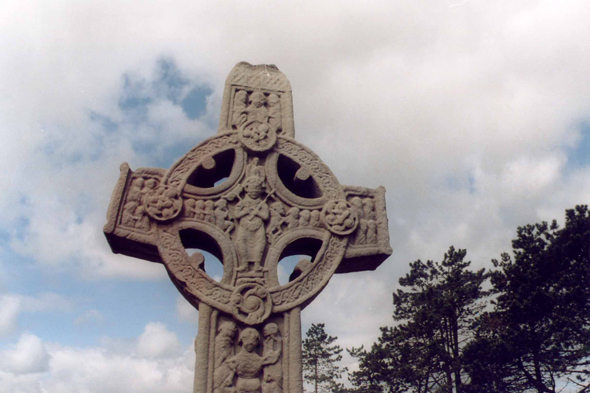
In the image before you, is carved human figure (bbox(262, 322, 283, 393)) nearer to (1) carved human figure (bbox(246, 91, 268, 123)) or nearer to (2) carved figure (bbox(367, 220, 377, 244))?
(2) carved figure (bbox(367, 220, 377, 244))

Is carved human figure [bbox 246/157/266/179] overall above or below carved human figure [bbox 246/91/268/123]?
below

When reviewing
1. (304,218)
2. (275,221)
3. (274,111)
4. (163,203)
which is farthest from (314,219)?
(163,203)

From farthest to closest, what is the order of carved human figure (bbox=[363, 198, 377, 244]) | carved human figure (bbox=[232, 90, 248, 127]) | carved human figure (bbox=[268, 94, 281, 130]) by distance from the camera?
1. carved human figure (bbox=[268, 94, 281, 130])
2. carved human figure (bbox=[232, 90, 248, 127])
3. carved human figure (bbox=[363, 198, 377, 244])

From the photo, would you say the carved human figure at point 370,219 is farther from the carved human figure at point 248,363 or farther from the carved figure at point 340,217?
the carved human figure at point 248,363

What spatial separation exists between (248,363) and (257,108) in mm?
2799

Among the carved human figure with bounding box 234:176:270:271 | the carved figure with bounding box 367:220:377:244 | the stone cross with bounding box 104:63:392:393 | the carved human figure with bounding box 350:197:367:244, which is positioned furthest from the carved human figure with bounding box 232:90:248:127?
the carved figure with bounding box 367:220:377:244

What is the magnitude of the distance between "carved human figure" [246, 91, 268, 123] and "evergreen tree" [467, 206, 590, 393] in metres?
12.8

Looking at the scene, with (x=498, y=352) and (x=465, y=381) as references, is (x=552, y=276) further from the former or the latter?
(x=465, y=381)

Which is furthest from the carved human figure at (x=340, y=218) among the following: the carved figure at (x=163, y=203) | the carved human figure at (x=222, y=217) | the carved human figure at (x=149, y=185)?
the carved human figure at (x=149, y=185)

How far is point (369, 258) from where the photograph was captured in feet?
16.0

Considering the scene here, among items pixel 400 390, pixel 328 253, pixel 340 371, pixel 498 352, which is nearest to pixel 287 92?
pixel 328 253

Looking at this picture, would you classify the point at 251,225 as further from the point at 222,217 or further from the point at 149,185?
the point at 149,185

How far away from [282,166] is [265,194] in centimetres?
52

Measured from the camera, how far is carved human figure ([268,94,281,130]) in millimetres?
5328
